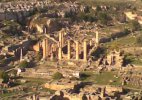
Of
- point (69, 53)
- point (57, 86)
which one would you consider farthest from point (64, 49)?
point (57, 86)

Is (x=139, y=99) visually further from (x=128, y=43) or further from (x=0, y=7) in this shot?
(x=0, y=7)

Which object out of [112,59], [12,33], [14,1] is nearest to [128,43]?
[112,59]

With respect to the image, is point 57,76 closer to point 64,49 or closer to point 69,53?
point 69,53

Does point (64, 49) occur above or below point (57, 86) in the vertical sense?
above

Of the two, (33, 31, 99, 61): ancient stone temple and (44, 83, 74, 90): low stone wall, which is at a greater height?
(33, 31, 99, 61): ancient stone temple

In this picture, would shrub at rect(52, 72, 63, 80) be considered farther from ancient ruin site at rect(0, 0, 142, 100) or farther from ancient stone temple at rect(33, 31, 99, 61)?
ancient stone temple at rect(33, 31, 99, 61)

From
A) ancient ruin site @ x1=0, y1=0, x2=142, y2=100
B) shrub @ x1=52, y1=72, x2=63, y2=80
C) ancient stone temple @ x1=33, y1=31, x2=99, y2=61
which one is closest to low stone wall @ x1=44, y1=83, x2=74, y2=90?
ancient ruin site @ x1=0, y1=0, x2=142, y2=100

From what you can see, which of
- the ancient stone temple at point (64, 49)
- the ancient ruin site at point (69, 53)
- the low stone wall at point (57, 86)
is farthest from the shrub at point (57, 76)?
the ancient stone temple at point (64, 49)

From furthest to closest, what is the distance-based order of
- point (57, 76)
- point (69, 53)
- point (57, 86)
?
1. point (69, 53)
2. point (57, 76)
3. point (57, 86)
